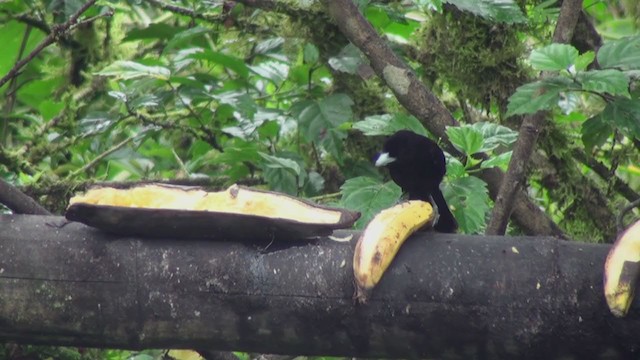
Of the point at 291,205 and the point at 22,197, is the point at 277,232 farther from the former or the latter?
the point at 22,197

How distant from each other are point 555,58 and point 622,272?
0.51 metres

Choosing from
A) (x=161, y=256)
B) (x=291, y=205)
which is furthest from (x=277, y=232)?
(x=161, y=256)

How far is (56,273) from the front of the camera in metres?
1.78

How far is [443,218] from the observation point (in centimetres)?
214

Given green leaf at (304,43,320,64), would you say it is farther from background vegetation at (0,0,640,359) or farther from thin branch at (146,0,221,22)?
thin branch at (146,0,221,22)

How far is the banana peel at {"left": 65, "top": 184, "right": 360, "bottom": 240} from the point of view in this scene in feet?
5.75

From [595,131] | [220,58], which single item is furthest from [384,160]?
[220,58]

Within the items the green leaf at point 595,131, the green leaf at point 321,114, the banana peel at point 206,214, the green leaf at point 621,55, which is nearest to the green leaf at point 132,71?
the green leaf at point 321,114

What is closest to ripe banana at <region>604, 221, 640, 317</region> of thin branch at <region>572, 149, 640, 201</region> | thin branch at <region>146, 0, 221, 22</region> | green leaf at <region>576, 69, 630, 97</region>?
green leaf at <region>576, 69, 630, 97</region>

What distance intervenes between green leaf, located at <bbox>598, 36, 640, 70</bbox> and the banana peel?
2.21 ft

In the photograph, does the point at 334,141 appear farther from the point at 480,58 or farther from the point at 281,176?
the point at 480,58

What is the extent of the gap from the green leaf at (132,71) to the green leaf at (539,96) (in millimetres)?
1274

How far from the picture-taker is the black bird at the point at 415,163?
6.69 feet

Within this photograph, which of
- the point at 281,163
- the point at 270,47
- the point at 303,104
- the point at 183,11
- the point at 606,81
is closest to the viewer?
the point at 606,81
